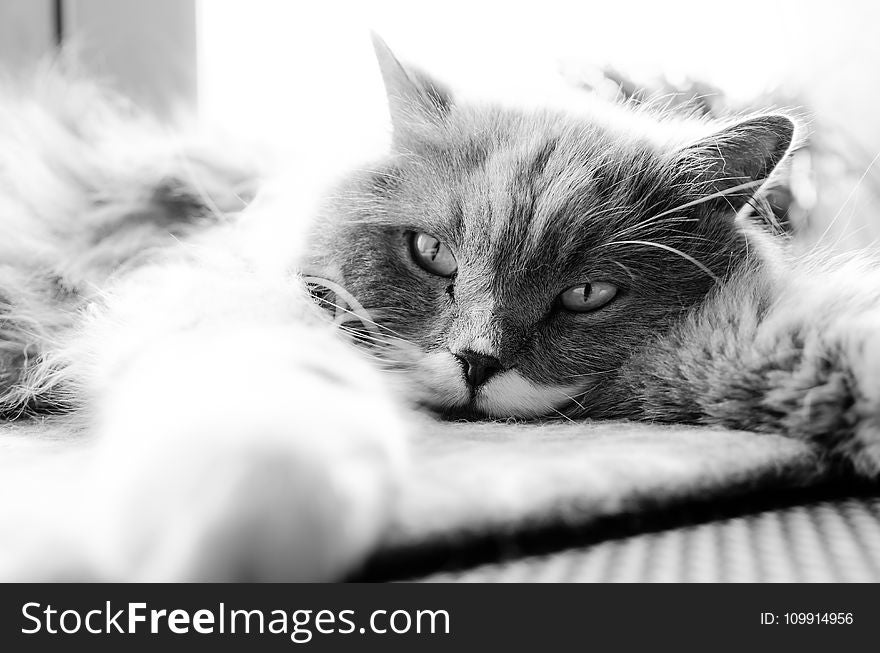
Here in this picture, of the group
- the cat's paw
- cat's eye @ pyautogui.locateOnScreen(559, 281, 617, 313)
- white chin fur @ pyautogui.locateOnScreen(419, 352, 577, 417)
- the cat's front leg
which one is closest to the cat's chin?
white chin fur @ pyautogui.locateOnScreen(419, 352, 577, 417)

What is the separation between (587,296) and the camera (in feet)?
3.26

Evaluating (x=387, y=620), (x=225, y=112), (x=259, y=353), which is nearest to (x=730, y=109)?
(x=225, y=112)

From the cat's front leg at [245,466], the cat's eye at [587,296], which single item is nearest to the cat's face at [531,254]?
the cat's eye at [587,296]

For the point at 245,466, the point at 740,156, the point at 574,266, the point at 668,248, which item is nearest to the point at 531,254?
the point at 574,266

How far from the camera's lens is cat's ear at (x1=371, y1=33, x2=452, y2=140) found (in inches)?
44.3

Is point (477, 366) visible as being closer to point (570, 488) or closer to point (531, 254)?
point (531, 254)

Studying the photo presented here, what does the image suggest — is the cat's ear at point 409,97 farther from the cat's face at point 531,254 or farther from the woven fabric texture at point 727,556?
the woven fabric texture at point 727,556

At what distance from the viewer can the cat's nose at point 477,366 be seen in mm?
A: 942

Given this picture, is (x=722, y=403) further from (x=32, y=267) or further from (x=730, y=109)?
(x=32, y=267)

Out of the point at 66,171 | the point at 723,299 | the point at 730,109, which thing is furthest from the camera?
the point at 730,109

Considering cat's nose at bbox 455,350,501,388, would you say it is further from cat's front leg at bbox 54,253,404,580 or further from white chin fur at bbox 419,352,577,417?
cat's front leg at bbox 54,253,404,580

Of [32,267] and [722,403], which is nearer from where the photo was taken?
[722,403]

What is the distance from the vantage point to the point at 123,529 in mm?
450

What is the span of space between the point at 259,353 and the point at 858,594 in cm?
45
